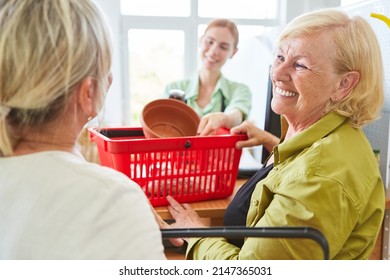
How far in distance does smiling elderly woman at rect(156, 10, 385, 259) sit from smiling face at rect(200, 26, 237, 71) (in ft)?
2.82

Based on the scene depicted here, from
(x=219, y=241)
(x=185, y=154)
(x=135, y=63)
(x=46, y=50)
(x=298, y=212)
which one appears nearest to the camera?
(x=46, y=50)

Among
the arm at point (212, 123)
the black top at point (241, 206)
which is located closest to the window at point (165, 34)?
the arm at point (212, 123)

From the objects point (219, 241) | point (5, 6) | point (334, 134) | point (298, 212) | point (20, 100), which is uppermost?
point (5, 6)

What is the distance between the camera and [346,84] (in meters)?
0.84

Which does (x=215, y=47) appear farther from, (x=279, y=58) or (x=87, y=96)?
(x=87, y=96)

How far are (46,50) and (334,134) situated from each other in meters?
0.53

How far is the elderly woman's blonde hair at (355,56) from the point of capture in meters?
0.82

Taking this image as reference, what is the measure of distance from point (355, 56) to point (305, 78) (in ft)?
0.33

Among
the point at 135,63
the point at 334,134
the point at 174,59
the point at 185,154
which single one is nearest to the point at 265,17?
the point at 174,59

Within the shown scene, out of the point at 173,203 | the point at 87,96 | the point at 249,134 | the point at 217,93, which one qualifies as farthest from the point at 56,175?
the point at 217,93

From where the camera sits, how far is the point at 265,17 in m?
1.67

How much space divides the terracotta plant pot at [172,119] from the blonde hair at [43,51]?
1.99 feet
